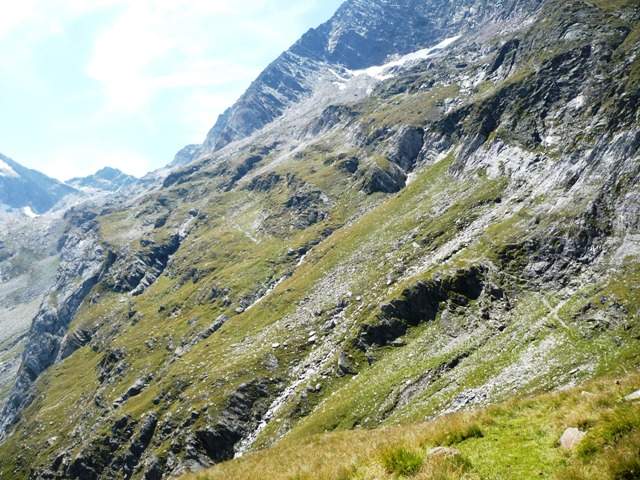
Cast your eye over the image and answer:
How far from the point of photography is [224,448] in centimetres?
7531

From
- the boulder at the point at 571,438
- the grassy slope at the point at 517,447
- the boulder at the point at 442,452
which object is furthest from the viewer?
the boulder at the point at 442,452

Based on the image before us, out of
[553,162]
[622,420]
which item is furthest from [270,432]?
[553,162]

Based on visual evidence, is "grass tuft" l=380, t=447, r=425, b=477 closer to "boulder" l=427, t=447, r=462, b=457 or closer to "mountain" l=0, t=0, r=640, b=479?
"boulder" l=427, t=447, r=462, b=457

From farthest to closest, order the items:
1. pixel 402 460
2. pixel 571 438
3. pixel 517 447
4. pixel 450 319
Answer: pixel 450 319
pixel 517 447
pixel 402 460
pixel 571 438

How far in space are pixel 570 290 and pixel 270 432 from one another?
2142 inches

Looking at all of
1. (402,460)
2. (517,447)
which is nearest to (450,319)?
(517,447)

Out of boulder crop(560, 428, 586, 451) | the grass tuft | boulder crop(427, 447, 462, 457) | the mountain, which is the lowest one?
the mountain

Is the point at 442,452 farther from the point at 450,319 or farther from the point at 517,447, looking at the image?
the point at 450,319

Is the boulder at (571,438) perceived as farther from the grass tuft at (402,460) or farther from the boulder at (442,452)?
the grass tuft at (402,460)

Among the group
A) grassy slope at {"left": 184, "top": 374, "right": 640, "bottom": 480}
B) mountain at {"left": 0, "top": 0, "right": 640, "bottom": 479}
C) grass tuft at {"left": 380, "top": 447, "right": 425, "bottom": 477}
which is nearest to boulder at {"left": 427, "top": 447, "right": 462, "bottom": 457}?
grassy slope at {"left": 184, "top": 374, "right": 640, "bottom": 480}

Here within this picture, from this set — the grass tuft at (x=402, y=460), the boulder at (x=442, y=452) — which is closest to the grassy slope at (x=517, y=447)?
the grass tuft at (x=402, y=460)

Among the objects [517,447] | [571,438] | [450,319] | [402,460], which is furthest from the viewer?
[450,319]

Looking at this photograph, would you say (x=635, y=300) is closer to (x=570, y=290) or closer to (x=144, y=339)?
(x=570, y=290)

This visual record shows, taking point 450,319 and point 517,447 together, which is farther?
point 450,319
